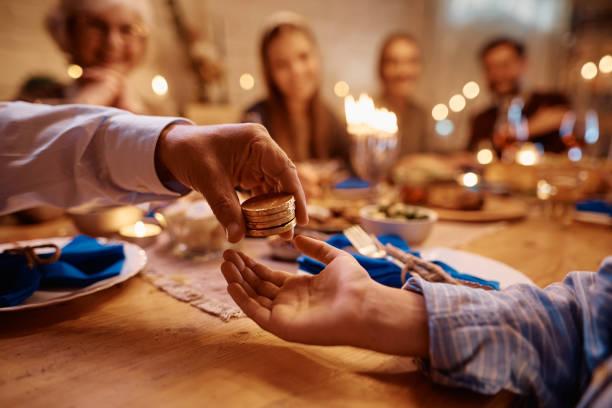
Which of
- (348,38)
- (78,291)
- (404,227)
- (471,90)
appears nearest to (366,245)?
(404,227)

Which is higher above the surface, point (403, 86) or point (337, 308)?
point (403, 86)

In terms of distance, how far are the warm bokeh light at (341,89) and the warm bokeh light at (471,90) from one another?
2.55 m

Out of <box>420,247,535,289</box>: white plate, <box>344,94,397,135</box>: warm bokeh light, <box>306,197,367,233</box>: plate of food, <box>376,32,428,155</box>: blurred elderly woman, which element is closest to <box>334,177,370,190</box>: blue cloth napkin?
<box>344,94,397,135</box>: warm bokeh light

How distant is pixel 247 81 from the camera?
11.7 feet

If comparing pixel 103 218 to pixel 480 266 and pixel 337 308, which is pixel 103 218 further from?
pixel 480 266

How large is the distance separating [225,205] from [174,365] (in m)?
0.27

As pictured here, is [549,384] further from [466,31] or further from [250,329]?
[466,31]

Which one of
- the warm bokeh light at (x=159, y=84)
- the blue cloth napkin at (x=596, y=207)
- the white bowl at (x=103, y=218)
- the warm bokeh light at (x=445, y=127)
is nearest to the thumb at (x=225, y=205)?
the white bowl at (x=103, y=218)

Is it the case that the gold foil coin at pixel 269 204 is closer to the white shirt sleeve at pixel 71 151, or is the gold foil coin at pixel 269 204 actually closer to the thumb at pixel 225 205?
the thumb at pixel 225 205

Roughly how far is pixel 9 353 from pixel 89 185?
1.27ft

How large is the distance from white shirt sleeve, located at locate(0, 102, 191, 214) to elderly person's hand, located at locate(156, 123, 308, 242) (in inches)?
1.6

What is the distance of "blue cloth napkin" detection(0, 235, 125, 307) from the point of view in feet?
2.08

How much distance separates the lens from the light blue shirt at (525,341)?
444 millimetres

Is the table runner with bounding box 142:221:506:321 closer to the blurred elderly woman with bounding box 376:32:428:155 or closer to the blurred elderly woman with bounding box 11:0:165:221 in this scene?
the blurred elderly woman with bounding box 11:0:165:221
